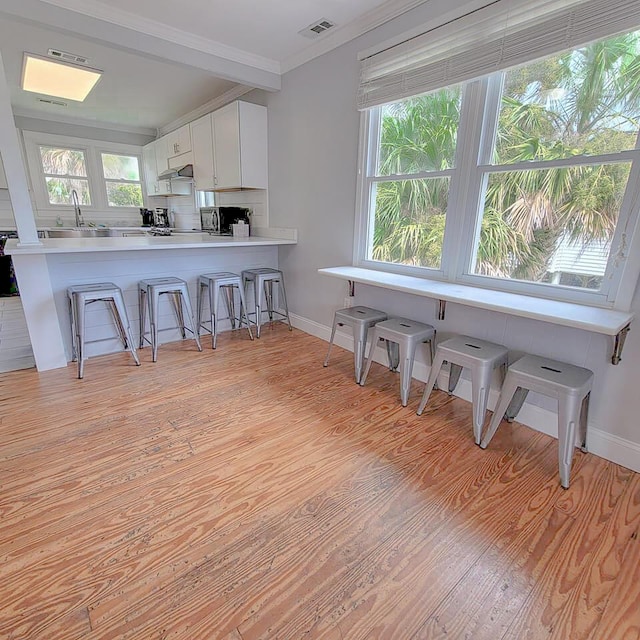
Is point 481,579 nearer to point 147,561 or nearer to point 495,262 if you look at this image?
point 147,561

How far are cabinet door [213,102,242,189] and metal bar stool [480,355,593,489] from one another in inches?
128

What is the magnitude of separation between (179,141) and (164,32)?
215 centimetres

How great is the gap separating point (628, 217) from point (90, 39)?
11.9 feet

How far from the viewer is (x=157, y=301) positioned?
9.93 ft

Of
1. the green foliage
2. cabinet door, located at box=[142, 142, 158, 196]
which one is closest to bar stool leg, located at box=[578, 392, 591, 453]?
the green foliage

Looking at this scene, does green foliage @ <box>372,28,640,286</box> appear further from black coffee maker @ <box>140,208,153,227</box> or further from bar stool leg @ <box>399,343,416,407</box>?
black coffee maker @ <box>140,208,153,227</box>

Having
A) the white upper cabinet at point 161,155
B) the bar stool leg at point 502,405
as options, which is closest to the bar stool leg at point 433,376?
the bar stool leg at point 502,405

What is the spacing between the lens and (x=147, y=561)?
4.15 feet

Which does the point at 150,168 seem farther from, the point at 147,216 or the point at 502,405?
the point at 502,405

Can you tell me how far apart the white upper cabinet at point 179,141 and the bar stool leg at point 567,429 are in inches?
193

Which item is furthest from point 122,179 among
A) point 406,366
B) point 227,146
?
point 406,366

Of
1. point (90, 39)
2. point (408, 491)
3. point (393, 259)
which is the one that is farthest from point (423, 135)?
point (90, 39)

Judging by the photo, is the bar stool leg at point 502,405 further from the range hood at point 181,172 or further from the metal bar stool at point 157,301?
the range hood at point 181,172

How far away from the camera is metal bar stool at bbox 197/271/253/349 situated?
3.30 m
